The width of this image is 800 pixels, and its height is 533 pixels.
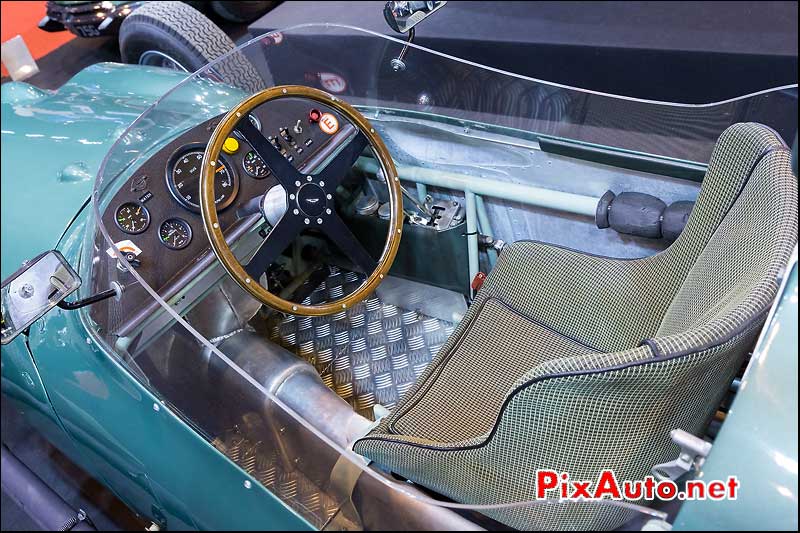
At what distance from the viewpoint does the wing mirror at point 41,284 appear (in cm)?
142

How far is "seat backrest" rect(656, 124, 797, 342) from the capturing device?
0.96 m

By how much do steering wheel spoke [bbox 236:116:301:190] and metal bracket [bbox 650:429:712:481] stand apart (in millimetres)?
1044

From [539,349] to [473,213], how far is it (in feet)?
1.56

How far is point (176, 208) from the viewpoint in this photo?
1713mm

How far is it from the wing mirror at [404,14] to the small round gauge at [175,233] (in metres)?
0.75

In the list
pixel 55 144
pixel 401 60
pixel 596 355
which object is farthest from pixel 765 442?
pixel 55 144

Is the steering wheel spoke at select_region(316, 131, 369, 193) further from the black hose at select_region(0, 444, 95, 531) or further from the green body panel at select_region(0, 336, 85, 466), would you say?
the black hose at select_region(0, 444, 95, 531)

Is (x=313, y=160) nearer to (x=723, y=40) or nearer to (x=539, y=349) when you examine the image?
(x=539, y=349)

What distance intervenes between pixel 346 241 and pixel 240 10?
306 centimetres

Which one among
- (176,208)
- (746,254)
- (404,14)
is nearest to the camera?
(746,254)

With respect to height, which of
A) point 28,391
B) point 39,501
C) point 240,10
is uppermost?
point 240,10

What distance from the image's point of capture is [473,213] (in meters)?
1.94

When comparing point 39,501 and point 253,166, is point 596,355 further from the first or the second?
point 39,501

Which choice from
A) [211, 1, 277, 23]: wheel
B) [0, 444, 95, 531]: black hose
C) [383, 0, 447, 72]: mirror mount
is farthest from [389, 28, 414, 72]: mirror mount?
[211, 1, 277, 23]: wheel
